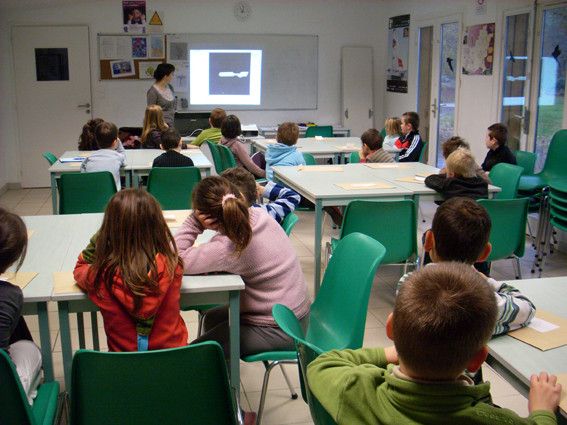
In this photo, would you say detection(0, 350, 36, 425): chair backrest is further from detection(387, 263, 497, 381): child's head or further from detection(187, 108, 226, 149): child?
detection(187, 108, 226, 149): child

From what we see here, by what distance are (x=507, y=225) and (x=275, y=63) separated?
554 cm

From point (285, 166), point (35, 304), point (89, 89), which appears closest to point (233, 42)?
point (89, 89)

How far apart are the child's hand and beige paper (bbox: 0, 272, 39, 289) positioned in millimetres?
1589

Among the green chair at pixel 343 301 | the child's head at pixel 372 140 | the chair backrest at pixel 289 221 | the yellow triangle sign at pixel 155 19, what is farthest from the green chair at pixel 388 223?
the yellow triangle sign at pixel 155 19

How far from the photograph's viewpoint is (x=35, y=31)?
24.7 feet

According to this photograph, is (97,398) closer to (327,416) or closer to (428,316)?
(327,416)

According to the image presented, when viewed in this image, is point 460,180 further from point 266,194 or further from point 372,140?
point 372,140

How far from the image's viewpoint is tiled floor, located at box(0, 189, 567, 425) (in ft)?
8.49

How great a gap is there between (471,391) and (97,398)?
850mm

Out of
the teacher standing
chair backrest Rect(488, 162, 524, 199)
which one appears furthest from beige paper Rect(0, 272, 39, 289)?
the teacher standing

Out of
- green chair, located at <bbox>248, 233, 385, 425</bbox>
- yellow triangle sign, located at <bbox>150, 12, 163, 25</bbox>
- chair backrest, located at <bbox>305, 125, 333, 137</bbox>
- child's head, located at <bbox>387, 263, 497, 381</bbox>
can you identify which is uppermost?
yellow triangle sign, located at <bbox>150, 12, 163, 25</bbox>

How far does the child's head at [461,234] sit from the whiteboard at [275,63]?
660 centimetres

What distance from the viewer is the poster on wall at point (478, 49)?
622 centimetres

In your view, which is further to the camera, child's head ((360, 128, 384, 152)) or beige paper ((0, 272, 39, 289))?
child's head ((360, 128, 384, 152))
